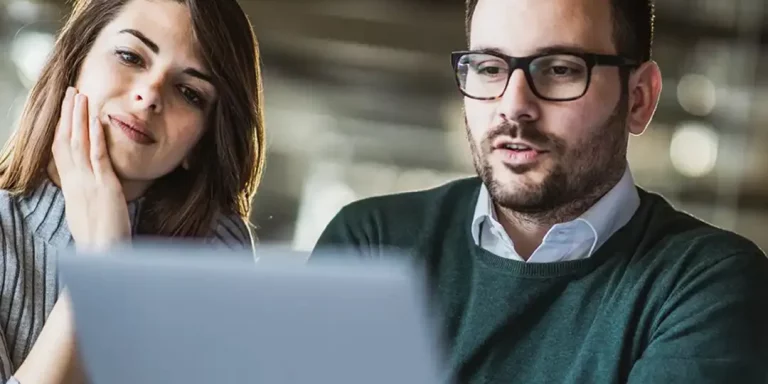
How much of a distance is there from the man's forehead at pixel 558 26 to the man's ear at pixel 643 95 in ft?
0.22

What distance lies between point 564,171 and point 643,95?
0.52 feet

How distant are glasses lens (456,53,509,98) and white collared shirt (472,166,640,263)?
165 mm

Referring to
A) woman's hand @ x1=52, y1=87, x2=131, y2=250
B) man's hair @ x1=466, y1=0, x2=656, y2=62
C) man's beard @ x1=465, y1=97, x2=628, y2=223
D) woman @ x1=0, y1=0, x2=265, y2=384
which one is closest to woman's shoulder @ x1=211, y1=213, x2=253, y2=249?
woman @ x1=0, y1=0, x2=265, y2=384

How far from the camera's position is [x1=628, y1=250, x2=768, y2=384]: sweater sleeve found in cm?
95

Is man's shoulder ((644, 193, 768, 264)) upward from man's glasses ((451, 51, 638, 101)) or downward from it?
downward

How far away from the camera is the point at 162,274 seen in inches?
29.1

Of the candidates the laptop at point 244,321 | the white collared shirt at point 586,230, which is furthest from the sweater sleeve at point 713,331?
the laptop at point 244,321

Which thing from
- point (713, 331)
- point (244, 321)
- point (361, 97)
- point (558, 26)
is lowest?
point (713, 331)

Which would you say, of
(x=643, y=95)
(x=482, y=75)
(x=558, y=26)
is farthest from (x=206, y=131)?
(x=643, y=95)

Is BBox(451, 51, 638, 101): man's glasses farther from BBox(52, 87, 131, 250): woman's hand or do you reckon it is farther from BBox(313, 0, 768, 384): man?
BBox(52, 87, 131, 250): woman's hand

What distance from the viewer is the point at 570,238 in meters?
1.11

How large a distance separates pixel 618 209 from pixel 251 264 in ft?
1.84

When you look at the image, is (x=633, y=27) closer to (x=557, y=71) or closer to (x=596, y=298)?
(x=557, y=71)

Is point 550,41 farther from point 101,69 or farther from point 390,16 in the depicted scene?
point 101,69
